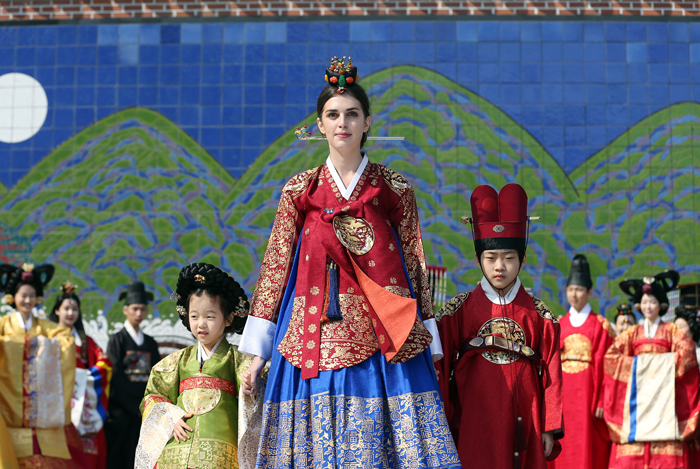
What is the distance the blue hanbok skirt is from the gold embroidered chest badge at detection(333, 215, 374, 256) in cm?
40

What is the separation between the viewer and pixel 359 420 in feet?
9.86

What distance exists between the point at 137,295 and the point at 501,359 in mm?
4451

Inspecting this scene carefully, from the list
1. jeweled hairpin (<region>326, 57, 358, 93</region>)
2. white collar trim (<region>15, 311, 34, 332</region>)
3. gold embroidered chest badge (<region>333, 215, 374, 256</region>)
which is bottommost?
white collar trim (<region>15, 311, 34, 332</region>)

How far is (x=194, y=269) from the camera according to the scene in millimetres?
3832

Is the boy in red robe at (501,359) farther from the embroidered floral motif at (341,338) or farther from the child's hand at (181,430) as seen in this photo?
the child's hand at (181,430)

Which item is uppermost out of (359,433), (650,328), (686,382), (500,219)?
(500,219)

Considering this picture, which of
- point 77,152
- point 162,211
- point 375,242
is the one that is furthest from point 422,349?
point 77,152

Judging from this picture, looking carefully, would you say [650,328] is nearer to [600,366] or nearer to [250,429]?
[600,366]

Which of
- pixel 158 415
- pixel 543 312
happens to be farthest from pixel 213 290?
pixel 543 312

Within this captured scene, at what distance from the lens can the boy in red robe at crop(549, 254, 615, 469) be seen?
608cm

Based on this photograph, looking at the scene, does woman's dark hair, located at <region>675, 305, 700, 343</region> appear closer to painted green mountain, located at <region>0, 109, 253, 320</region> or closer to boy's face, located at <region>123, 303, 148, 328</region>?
painted green mountain, located at <region>0, 109, 253, 320</region>

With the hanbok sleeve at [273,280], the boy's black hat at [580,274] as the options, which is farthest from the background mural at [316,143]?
the hanbok sleeve at [273,280]

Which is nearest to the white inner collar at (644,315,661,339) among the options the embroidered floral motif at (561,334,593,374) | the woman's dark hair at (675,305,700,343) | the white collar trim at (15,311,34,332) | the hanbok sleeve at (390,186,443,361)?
the embroidered floral motif at (561,334,593,374)

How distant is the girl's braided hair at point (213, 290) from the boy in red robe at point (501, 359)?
2.95ft
